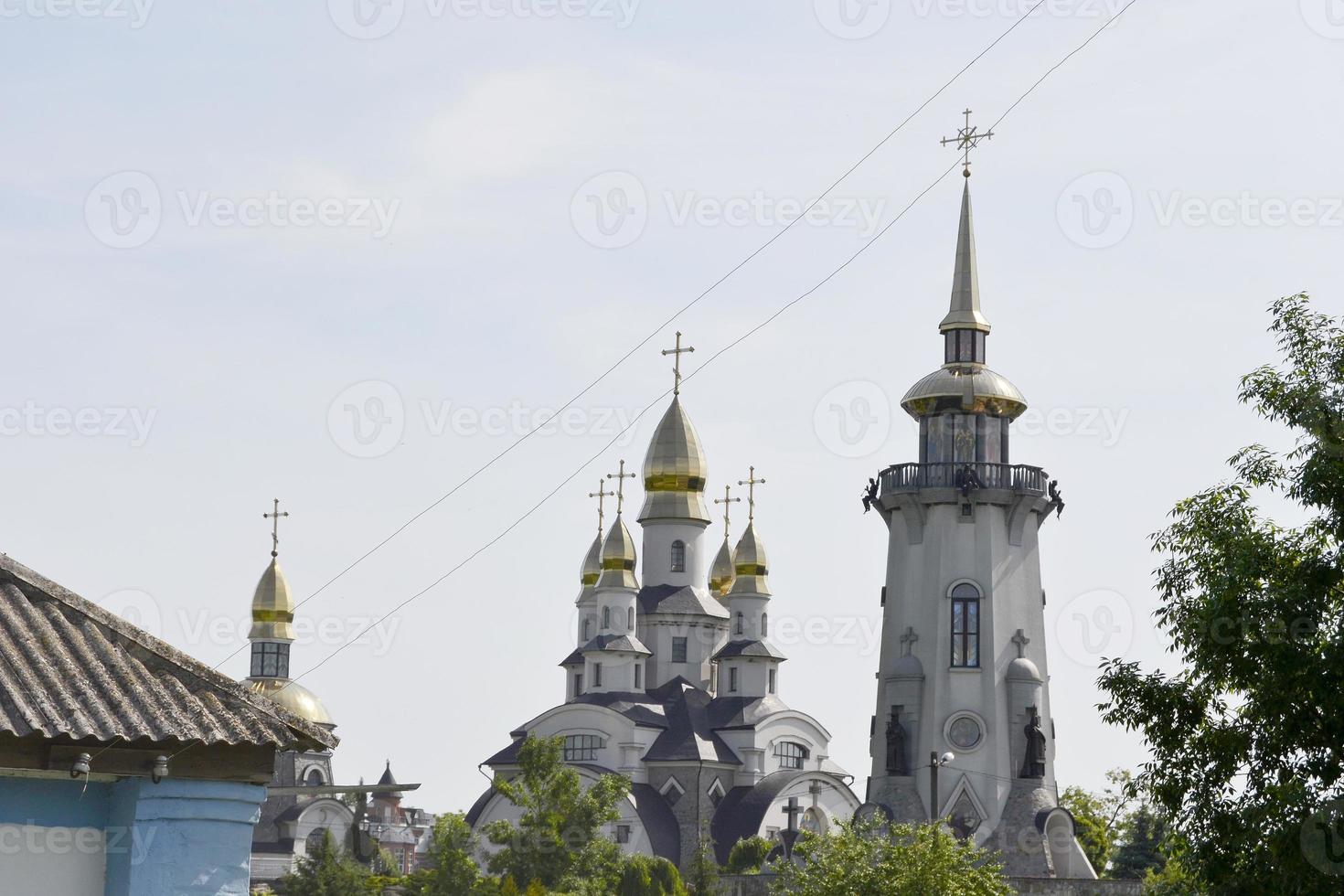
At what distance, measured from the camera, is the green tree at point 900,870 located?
33500mm

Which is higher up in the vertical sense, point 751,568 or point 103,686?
point 751,568

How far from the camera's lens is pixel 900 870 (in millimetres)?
34031

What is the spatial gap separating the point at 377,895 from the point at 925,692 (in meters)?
17.6

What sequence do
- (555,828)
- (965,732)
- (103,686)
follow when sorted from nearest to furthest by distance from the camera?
(103,686)
(555,828)
(965,732)

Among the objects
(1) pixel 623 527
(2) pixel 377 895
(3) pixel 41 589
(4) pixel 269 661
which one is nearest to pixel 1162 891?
(3) pixel 41 589

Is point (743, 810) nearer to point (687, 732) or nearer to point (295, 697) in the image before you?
point (687, 732)

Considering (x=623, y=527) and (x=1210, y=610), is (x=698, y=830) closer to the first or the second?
(x=623, y=527)

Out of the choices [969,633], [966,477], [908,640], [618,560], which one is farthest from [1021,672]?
[618,560]

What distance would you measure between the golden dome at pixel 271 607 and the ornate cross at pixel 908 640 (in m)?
47.4

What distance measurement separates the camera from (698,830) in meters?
75.1

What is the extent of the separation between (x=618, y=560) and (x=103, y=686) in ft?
224

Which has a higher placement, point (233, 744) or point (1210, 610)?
point (1210, 610)

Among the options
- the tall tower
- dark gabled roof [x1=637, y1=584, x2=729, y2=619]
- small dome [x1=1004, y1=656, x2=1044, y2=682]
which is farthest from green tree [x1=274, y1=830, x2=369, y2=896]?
dark gabled roof [x1=637, y1=584, x2=729, y2=619]

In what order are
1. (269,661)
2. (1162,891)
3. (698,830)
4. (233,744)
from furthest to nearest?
1. (269,661)
2. (698,830)
3. (1162,891)
4. (233,744)
